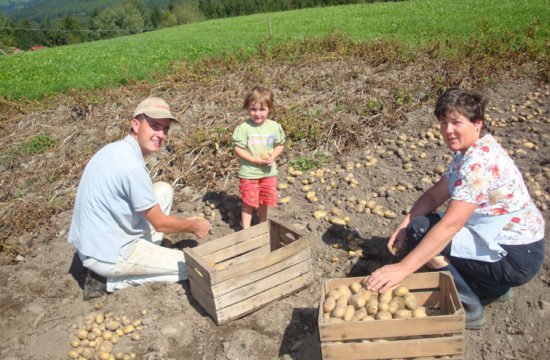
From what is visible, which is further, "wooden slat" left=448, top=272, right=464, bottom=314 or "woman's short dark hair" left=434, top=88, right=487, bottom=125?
"woman's short dark hair" left=434, top=88, right=487, bottom=125

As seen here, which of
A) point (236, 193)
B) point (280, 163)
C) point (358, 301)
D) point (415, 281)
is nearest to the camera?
point (358, 301)

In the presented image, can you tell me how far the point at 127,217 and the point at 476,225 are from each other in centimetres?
255

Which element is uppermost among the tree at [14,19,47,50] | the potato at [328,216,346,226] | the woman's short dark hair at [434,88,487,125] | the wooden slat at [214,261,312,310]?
the woman's short dark hair at [434,88,487,125]

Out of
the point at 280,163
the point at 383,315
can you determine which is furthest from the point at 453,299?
the point at 280,163

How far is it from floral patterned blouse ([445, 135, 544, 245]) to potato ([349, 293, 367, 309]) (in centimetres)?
82

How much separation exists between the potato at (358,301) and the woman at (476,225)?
0.09 m

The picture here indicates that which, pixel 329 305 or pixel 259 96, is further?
pixel 259 96

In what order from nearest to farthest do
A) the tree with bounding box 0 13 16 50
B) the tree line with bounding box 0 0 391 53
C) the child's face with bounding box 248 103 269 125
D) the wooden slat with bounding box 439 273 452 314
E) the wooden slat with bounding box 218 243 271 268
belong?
1. the wooden slat with bounding box 439 273 452 314
2. the wooden slat with bounding box 218 243 271 268
3. the child's face with bounding box 248 103 269 125
4. the tree with bounding box 0 13 16 50
5. the tree line with bounding box 0 0 391 53

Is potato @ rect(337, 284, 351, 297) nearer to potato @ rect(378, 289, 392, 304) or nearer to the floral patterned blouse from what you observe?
potato @ rect(378, 289, 392, 304)

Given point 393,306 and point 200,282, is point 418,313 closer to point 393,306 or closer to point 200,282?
point 393,306

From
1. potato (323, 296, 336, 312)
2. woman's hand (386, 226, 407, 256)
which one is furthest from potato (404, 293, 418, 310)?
woman's hand (386, 226, 407, 256)

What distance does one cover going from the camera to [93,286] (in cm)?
414

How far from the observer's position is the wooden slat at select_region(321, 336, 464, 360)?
9.18 feet

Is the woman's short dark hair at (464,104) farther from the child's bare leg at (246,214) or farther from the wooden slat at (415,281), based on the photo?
the child's bare leg at (246,214)
